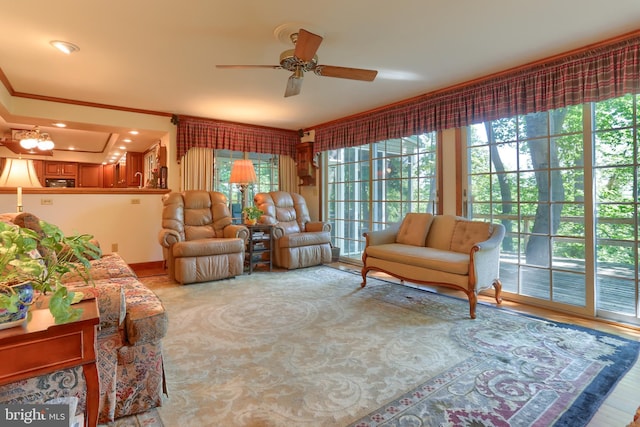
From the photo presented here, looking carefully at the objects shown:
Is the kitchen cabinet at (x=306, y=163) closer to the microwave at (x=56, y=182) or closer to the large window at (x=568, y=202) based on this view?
the large window at (x=568, y=202)

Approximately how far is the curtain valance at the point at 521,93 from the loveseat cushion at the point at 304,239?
1.59 m

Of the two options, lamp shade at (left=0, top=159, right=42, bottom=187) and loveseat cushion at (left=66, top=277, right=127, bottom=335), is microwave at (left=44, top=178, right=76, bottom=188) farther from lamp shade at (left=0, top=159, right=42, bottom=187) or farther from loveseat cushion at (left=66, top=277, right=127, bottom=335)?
loveseat cushion at (left=66, top=277, right=127, bottom=335)

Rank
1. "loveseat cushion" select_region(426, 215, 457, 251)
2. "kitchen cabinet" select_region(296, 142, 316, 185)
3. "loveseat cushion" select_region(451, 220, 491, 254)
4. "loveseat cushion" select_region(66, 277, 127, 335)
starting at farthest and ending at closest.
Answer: "kitchen cabinet" select_region(296, 142, 316, 185) → "loveseat cushion" select_region(426, 215, 457, 251) → "loveseat cushion" select_region(451, 220, 491, 254) → "loveseat cushion" select_region(66, 277, 127, 335)

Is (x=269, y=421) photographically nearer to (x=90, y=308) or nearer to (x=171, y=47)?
(x=90, y=308)

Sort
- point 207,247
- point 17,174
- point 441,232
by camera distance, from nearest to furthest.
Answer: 1. point 17,174
2. point 441,232
3. point 207,247

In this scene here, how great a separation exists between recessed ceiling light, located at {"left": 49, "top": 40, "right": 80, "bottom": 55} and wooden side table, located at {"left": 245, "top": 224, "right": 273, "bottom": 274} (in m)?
2.74

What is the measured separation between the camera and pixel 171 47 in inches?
112

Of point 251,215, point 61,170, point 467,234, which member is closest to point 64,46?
point 251,215

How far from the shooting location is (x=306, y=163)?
6.11m

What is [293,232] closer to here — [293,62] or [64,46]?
[293,62]

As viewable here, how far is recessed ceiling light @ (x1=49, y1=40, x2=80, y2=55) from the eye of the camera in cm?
274

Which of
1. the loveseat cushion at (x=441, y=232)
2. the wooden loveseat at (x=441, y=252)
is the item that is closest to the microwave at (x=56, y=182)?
the wooden loveseat at (x=441, y=252)

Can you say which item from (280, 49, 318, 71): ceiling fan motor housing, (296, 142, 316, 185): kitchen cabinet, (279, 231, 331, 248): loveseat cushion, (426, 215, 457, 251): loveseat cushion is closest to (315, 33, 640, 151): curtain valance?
(426, 215, 457, 251): loveseat cushion

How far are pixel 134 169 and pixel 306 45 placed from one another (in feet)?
21.2
